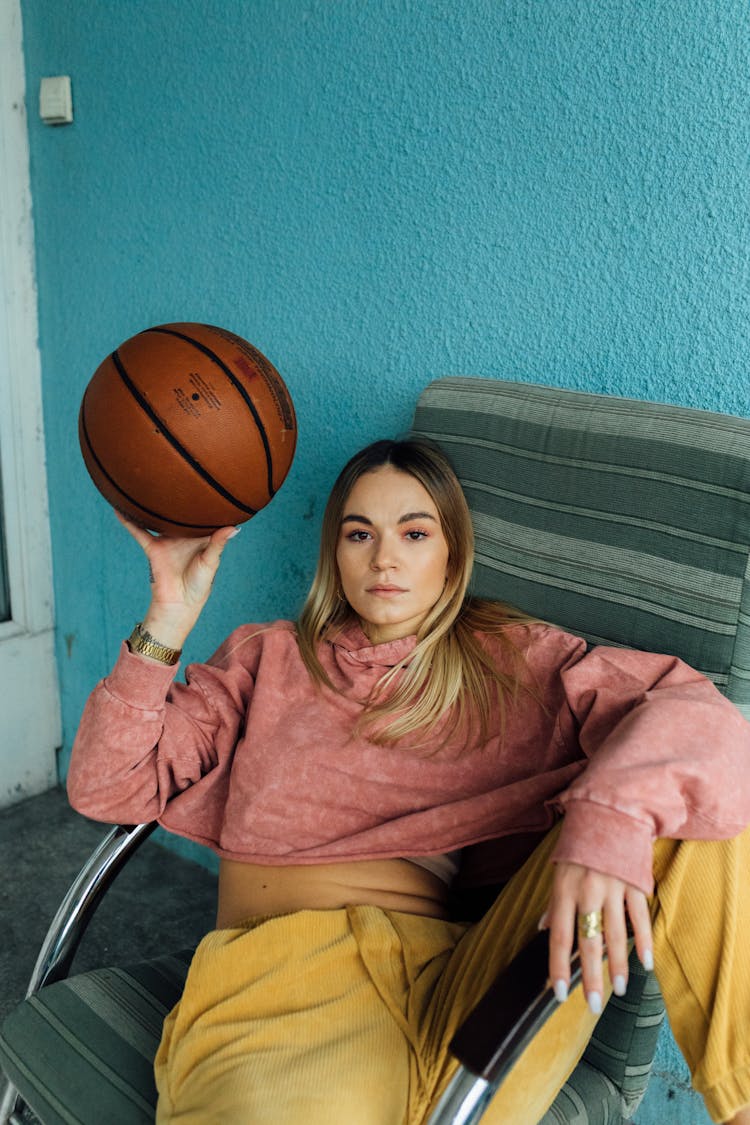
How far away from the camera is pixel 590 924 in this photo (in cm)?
85

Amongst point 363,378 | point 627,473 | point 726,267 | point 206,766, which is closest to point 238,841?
point 206,766

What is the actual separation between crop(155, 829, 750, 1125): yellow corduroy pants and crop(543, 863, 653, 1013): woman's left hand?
45 mm

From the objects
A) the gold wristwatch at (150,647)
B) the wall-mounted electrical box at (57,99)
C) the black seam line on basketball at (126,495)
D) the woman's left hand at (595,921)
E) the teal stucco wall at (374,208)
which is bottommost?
the woman's left hand at (595,921)

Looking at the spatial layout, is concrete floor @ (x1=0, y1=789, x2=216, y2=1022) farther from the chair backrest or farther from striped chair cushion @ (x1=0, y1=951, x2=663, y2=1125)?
the chair backrest

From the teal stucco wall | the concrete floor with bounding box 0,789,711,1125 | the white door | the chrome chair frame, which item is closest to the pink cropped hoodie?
the chrome chair frame

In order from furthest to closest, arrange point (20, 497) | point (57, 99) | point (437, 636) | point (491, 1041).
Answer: point (20, 497) → point (57, 99) → point (437, 636) → point (491, 1041)

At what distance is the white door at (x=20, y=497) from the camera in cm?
211

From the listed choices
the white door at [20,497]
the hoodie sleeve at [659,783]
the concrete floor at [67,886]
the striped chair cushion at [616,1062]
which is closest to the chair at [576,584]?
the striped chair cushion at [616,1062]

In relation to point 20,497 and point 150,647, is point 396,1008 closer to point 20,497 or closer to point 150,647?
point 150,647

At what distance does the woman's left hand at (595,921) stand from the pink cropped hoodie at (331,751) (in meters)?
0.16

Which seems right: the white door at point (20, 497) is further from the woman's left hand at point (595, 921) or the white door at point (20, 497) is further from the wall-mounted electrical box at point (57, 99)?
the woman's left hand at point (595, 921)

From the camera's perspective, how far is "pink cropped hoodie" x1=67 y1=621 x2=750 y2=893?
3.70ft

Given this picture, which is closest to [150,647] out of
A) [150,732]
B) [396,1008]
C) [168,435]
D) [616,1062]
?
[150,732]

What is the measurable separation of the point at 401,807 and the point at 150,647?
1.23 feet
